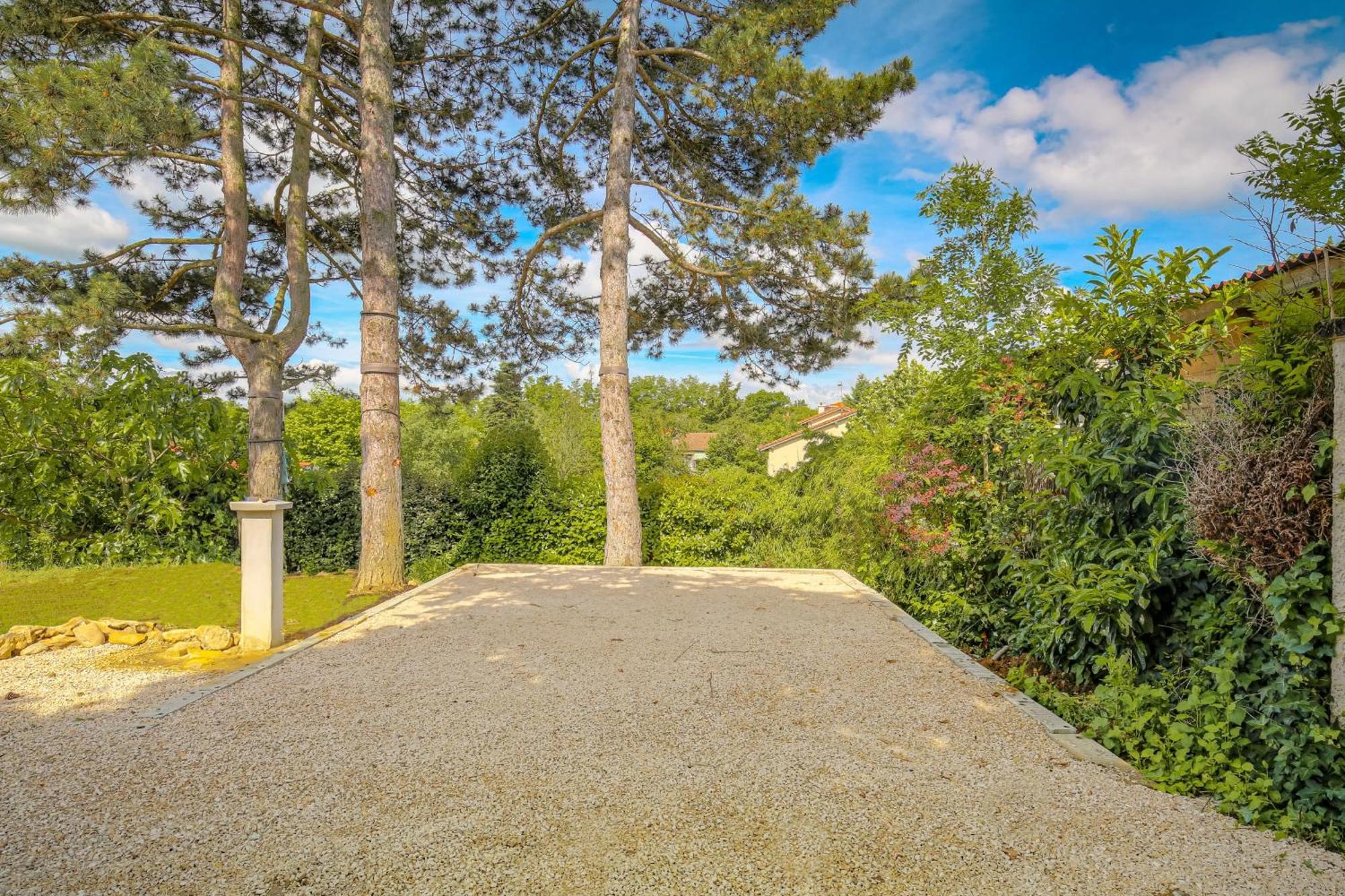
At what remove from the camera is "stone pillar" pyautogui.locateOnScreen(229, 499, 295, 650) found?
4.18 m

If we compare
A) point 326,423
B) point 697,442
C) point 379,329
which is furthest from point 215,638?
point 697,442

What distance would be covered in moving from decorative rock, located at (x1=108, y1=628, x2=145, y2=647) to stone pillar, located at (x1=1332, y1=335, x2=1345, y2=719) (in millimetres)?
6523

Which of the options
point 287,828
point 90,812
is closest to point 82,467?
point 90,812

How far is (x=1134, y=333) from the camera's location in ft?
10.3

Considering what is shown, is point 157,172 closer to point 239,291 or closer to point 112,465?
point 239,291

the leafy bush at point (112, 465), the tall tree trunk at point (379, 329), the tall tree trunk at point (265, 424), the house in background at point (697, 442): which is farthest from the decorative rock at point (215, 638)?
the house in background at point (697, 442)

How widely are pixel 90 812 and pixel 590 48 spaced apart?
32.6ft

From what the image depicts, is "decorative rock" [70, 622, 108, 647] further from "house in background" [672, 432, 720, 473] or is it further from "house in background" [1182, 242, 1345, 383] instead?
"house in background" [672, 432, 720, 473]

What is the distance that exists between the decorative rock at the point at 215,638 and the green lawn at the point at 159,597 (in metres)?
0.55

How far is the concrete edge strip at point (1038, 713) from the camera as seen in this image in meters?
2.69

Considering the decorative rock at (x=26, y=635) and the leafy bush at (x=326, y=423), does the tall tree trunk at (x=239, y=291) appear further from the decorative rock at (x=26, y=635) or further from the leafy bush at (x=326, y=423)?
the leafy bush at (x=326, y=423)

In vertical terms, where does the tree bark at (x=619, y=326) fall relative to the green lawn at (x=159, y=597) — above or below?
above

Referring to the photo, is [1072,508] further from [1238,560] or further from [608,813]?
[608,813]

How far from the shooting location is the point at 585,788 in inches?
96.1
